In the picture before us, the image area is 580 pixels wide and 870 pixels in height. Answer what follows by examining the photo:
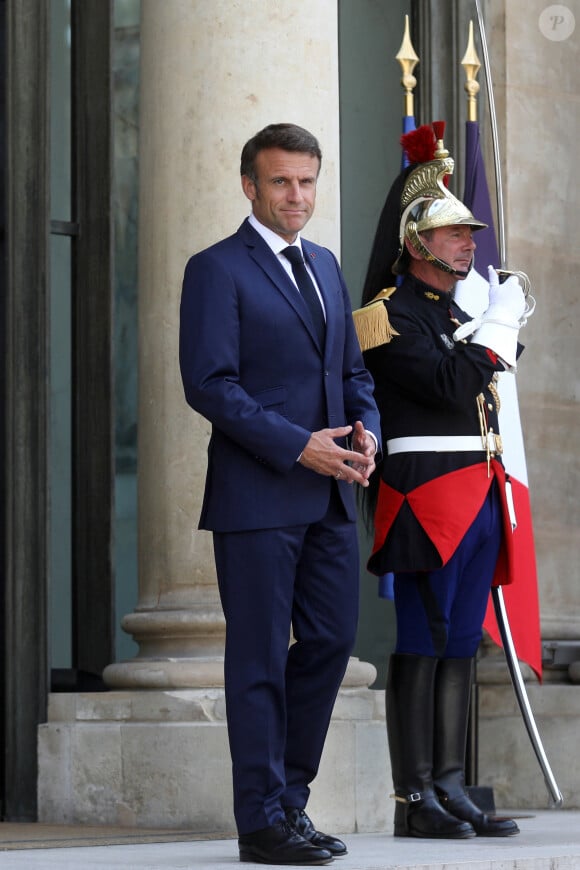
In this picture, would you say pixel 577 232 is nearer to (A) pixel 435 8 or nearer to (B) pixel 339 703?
(A) pixel 435 8

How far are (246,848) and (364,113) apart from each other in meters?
4.39

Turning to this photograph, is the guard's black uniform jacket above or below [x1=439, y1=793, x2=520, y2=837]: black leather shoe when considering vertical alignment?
above

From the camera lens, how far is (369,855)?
4.98 metres

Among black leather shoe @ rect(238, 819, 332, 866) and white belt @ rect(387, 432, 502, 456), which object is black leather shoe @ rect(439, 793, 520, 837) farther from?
black leather shoe @ rect(238, 819, 332, 866)

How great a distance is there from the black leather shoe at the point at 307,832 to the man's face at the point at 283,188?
4.89 feet

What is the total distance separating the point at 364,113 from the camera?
832cm

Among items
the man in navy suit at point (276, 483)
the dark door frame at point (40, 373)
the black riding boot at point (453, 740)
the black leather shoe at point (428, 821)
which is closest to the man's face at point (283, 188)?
the man in navy suit at point (276, 483)

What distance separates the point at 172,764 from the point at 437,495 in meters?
1.26

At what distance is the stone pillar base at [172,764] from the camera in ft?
20.1

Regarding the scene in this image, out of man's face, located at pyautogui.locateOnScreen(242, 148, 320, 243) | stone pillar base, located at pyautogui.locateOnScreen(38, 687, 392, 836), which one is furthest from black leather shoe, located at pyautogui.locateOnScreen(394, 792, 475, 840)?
man's face, located at pyautogui.locateOnScreen(242, 148, 320, 243)

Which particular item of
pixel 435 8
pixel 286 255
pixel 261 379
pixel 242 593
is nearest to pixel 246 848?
pixel 242 593

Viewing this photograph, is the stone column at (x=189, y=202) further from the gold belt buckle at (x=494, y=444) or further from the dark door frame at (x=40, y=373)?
the gold belt buckle at (x=494, y=444)

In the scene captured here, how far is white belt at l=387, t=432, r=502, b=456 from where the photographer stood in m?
5.88

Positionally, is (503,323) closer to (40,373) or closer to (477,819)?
(477,819)
